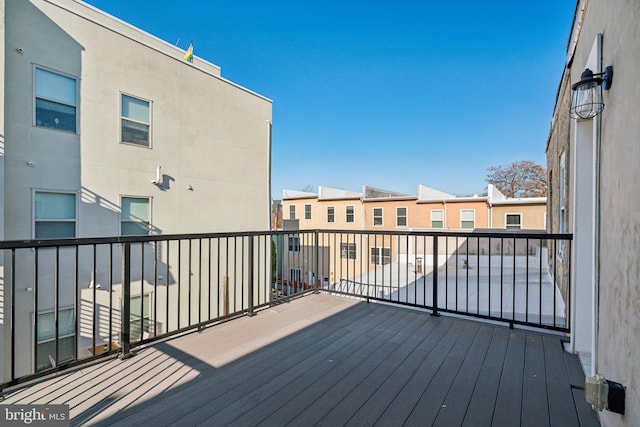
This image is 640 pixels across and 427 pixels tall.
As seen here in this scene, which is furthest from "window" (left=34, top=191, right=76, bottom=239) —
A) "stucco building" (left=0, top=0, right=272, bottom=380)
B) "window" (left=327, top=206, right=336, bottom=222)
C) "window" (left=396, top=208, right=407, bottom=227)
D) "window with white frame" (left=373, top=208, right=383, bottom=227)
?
"window" (left=396, top=208, right=407, bottom=227)

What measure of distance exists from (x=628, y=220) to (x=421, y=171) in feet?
65.9

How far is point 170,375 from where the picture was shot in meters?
1.96

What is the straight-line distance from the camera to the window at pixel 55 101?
545 cm

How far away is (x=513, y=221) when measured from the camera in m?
13.7

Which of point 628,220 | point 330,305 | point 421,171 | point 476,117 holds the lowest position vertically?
point 330,305

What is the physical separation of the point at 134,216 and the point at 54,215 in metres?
1.38

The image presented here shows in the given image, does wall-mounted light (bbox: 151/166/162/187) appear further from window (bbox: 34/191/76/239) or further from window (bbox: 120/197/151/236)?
window (bbox: 34/191/76/239)

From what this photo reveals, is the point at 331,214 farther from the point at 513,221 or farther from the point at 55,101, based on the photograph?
the point at 55,101

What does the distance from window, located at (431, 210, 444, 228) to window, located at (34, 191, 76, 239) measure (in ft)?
46.7

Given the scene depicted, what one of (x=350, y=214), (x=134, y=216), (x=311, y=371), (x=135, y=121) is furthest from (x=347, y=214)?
(x=311, y=371)

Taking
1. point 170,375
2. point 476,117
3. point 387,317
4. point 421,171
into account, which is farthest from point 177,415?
point 421,171

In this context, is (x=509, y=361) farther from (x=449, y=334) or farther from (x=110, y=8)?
(x=110, y=8)

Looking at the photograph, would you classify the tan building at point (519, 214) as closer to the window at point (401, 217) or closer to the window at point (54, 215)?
the window at point (401, 217)

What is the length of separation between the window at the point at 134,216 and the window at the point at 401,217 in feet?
40.5
